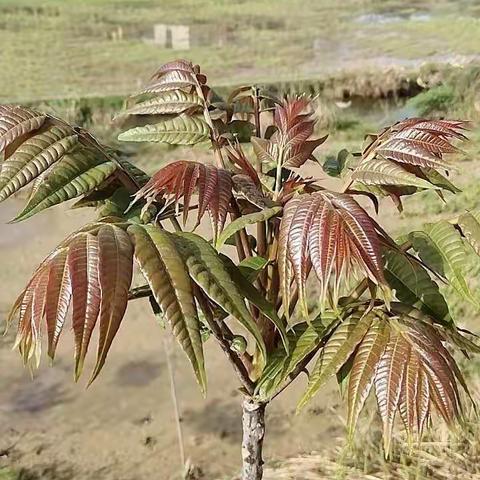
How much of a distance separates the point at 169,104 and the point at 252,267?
1.00 ft

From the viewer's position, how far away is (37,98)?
232 inches

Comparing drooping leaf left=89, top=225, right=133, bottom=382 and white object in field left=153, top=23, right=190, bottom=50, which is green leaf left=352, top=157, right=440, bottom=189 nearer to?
drooping leaf left=89, top=225, right=133, bottom=382

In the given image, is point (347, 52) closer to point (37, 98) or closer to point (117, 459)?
point (37, 98)

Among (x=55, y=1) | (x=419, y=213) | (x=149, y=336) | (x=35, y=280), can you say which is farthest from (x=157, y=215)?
(x=55, y=1)

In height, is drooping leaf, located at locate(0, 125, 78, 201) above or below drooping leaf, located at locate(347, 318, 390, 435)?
above

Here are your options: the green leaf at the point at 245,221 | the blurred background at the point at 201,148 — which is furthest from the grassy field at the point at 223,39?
the green leaf at the point at 245,221

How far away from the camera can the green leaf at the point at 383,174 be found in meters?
0.90

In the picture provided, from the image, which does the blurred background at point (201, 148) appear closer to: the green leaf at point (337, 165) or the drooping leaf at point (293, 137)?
the green leaf at point (337, 165)

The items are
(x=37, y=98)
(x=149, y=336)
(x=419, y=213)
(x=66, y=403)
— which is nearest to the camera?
(x=66, y=403)

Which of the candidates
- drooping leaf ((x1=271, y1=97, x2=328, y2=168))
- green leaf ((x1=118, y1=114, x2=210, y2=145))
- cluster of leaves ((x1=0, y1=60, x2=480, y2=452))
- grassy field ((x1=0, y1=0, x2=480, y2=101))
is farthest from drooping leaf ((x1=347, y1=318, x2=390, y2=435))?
grassy field ((x1=0, y1=0, x2=480, y2=101))

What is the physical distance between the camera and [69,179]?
0.95 m

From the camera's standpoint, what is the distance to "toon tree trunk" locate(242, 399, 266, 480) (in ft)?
3.70

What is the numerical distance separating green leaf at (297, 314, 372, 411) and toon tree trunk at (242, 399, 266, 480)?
0.23 metres

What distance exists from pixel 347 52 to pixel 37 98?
3692 mm
